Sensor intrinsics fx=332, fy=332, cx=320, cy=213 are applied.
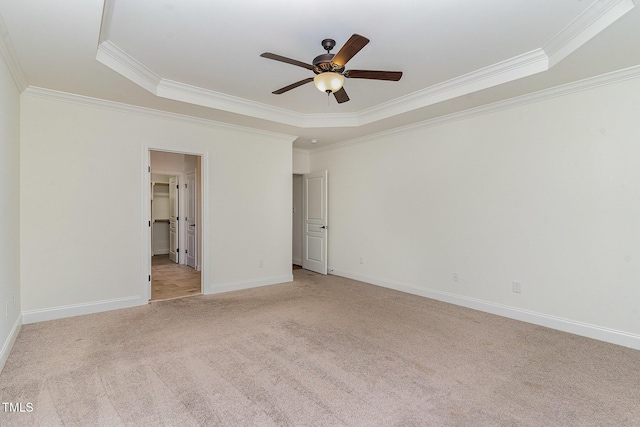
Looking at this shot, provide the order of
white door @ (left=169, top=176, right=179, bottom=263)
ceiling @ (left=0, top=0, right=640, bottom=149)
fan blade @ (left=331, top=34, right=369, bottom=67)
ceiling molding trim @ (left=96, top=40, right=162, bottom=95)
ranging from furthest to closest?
white door @ (left=169, top=176, right=179, bottom=263), ceiling molding trim @ (left=96, top=40, right=162, bottom=95), ceiling @ (left=0, top=0, right=640, bottom=149), fan blade @ (left=331, top=34, right=369, bottom=67)

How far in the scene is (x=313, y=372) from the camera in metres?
2.61

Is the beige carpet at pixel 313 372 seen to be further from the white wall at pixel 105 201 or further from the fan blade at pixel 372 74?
the fan blade at pixel 372 74

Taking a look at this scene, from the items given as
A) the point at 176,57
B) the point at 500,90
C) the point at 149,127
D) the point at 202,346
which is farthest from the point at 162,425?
the point at 500,90

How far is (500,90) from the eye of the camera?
3.64 m

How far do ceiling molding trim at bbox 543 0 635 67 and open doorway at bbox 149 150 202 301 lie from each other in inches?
200

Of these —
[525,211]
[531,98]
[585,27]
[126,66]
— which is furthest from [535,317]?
[126,66]

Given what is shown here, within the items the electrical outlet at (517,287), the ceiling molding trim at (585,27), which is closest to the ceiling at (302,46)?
the ceiling molding trim at (585,27)

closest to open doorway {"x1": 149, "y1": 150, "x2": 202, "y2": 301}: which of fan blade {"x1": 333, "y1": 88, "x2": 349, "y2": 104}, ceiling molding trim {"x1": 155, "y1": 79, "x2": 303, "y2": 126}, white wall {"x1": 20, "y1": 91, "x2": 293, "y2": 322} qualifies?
white wall {"x1": 20, "y1": 91, "x2": 293, "y2": 322}

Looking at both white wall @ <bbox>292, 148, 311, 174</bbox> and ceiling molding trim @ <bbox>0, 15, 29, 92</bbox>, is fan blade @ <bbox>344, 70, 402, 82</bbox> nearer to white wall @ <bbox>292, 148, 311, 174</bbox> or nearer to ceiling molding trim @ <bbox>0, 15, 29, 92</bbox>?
ceiling molding trim @ <bbox>0, 15, 29, 92</bbox>

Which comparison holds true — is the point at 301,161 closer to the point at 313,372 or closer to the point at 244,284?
the point at 244,284

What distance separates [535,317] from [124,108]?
551cm

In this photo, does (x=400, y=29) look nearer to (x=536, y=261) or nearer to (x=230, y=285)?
(x=536, y=261)

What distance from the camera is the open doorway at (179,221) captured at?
6.11 m

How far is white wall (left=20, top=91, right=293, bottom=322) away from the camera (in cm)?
369
